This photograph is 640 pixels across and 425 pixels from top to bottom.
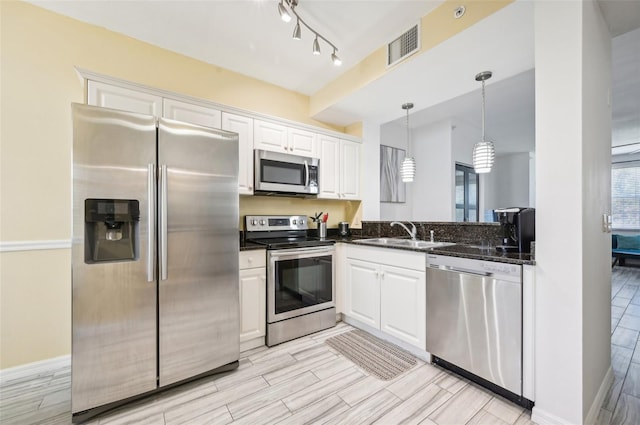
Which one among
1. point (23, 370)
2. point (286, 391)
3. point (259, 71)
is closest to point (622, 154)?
point (259, 71)

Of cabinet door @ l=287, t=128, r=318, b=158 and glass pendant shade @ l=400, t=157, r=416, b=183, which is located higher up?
cabinet door @ l=287, t=128, r=318, b=158

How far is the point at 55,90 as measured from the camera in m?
2.04

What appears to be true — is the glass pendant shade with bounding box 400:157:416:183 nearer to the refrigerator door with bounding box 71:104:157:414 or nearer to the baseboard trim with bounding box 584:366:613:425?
the baseboard trim with bounding box 584:366:613:425

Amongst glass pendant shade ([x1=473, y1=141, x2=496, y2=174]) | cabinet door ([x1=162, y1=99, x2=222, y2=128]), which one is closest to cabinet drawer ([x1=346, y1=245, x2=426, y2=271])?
glass pendant shade ([x1=473, y1=141, x2=496, y2=174])

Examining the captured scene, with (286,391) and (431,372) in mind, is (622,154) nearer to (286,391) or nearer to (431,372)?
(431,372)

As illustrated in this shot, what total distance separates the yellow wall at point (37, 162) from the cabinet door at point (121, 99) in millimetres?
395

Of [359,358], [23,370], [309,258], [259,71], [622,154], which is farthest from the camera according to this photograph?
[622,154]

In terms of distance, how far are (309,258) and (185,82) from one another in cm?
213

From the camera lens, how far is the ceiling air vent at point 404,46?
6.80ft

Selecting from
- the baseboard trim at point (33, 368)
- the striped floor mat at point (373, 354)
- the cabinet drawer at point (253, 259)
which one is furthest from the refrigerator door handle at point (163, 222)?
the striped floor mat at point (373, 354)

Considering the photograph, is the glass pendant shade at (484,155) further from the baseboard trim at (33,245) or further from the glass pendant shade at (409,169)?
the baseboard trim at (33,245)

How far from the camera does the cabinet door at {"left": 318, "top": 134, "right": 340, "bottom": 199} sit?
320 centimetres

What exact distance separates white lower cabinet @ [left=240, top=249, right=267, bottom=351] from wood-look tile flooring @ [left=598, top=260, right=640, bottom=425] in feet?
7.66

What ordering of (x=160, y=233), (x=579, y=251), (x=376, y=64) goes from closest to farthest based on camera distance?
(x=579, y=251) < (x=160, y=233) < (x=376, y=64)
